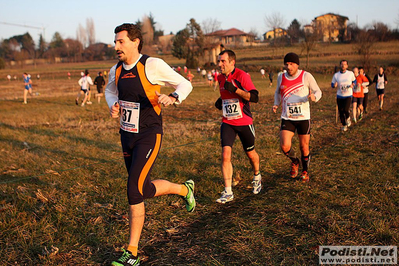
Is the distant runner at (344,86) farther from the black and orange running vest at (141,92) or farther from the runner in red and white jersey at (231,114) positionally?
the black and orange running vest at (141,92)

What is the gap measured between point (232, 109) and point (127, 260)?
2.96 m

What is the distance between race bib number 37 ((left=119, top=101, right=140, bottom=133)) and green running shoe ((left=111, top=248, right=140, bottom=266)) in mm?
1344

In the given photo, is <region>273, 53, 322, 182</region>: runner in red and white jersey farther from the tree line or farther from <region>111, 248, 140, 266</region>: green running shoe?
the tree line

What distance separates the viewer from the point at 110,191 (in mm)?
6062

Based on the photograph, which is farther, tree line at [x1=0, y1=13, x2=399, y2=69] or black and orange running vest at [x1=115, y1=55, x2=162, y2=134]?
tree line at [x1=0, y1=13, x2=399, y2=69]

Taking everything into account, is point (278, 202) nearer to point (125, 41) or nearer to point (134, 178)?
point (134, 178)

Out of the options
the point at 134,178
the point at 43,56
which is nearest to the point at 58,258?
the point at 134,178

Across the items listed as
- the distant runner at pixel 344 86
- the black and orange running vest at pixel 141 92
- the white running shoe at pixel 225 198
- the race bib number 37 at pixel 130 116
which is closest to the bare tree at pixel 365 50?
the distant runner at pixel 344 86

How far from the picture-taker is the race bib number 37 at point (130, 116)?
3936 millimetres

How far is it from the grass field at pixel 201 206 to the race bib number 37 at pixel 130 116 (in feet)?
4.70

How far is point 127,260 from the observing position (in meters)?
3.63

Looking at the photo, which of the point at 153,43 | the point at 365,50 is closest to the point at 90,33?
the point at 153,43

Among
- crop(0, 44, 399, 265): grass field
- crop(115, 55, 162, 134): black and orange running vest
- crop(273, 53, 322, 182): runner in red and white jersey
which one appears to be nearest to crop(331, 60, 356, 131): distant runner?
crop(0, 44, 399, 265): grass field

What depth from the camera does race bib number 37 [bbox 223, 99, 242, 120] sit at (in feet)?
18.5
